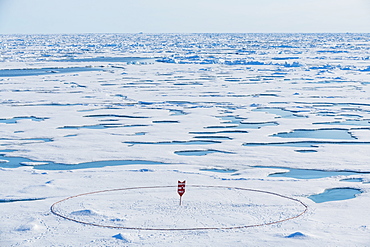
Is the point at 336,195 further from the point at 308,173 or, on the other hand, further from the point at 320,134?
the point at 320,134

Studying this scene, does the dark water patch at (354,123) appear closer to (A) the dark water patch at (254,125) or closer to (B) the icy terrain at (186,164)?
(B) the icy terrain at (186,164)

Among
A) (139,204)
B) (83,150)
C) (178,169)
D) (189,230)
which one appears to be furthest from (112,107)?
(189,230)

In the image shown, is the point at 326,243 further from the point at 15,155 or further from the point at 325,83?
the point at 325,83

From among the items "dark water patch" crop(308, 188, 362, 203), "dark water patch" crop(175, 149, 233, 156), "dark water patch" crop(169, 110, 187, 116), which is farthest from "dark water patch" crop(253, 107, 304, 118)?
"dark water patch" crop(308, 188, 362, 203)

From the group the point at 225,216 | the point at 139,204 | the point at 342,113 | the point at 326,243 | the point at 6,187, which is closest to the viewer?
the point at 326,243

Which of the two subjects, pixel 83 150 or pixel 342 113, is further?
pixel 342 113

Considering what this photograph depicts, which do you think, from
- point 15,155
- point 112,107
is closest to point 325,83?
point 112,107

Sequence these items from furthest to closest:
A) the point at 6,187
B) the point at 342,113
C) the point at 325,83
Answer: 1. the point at 325,83
2. the point at 342,113
3. the point at 6,187
